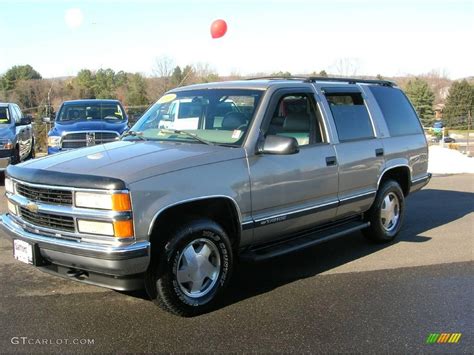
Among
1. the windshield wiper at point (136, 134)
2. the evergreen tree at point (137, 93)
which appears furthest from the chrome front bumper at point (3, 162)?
the evergreen tree at point (137, 93)

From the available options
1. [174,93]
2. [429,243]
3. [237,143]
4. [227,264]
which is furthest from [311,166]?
[429,243]

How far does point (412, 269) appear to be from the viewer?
17.9 ft

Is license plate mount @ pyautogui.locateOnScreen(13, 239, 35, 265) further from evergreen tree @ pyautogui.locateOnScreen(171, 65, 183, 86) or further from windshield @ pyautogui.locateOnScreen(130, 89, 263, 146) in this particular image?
evergreen tree @ pyautogui.locateOnScreen(171, 65, 183, 86)

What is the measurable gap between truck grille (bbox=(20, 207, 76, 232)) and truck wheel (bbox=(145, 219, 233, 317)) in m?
0.67

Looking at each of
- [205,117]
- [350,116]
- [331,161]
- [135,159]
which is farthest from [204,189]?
[350,116]

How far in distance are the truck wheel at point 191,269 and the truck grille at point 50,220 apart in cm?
67

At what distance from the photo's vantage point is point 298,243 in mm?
5004

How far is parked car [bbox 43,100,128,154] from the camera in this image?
1073cm

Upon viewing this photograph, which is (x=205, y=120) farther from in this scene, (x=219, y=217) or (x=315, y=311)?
(x=315, y=311)

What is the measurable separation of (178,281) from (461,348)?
7.00 feet

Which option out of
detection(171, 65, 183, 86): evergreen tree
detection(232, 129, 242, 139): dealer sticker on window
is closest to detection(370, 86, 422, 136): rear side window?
detection(232, 129, 242, 139): dealer sticker on window

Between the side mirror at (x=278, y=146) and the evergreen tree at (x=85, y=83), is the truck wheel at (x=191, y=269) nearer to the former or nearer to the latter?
the side mirror at (x=278, y=146)

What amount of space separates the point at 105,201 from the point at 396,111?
443cm

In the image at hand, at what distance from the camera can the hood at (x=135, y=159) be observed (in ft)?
12.5
